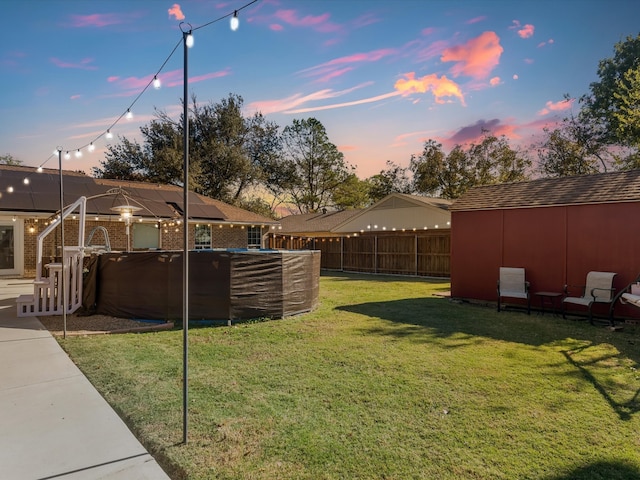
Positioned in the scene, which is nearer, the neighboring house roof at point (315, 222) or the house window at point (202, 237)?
the house window at point (202, 237)

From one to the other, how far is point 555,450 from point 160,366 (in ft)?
14.6

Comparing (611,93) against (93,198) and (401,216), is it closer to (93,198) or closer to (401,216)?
(401,216)

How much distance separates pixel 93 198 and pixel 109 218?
3.58ft

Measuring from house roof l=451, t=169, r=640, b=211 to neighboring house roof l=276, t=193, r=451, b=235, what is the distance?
6.61 metres

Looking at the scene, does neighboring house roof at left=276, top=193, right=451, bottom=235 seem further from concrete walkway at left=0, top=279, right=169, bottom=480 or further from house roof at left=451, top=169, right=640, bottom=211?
concrete walkway at left=0, top=279, right=169, bottom=480

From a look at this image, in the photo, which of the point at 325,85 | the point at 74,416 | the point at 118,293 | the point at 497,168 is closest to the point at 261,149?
the point at 497,168

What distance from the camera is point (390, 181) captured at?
3756cm

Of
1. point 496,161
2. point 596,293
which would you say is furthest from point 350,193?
point 596,293

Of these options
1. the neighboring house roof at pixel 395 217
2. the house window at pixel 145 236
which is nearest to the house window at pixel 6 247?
the house window at pixel 145 236

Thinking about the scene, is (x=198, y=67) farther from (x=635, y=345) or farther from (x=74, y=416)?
(x=635, y=345)

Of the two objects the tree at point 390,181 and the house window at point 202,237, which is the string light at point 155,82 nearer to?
the house window at point 202,237

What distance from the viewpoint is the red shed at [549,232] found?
26.3 feet

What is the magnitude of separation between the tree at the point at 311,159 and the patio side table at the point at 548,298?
103 ft

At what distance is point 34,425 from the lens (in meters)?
3.22
